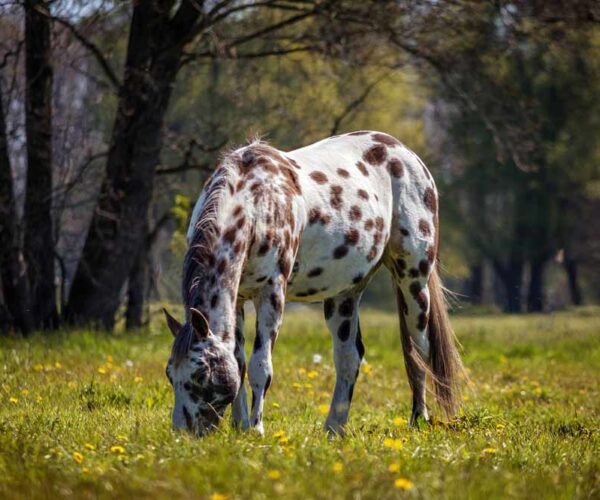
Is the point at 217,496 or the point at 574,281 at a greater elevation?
the point at 217,496

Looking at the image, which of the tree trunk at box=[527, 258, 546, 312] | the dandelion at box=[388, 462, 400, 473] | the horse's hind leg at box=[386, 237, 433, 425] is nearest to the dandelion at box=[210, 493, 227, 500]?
the dandelion at box=[388, 462, 400, 473]

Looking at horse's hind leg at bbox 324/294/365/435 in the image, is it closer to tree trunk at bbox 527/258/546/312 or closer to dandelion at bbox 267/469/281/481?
dandelion at bbox 267/469/281/481

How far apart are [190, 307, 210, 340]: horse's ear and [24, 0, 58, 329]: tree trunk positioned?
7.51 meters

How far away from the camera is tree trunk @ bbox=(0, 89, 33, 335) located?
12758 mm

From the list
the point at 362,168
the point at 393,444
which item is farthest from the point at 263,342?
the point at 362,168

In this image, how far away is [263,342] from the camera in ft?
22.3

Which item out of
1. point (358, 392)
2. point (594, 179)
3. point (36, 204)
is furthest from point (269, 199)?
point (594, 179)

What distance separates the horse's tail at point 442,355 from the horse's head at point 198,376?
2.98 meters

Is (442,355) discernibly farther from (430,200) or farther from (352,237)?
(352,237)

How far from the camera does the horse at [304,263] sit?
6.02 metres

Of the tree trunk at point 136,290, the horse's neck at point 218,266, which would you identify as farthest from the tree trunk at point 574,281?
the horse's neck at point 218,266

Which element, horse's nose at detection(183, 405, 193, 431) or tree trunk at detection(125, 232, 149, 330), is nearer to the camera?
horse's nose at detection(183, 405, 193, 431)

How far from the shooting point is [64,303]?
14.3m

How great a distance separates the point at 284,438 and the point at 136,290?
982 centimetres
